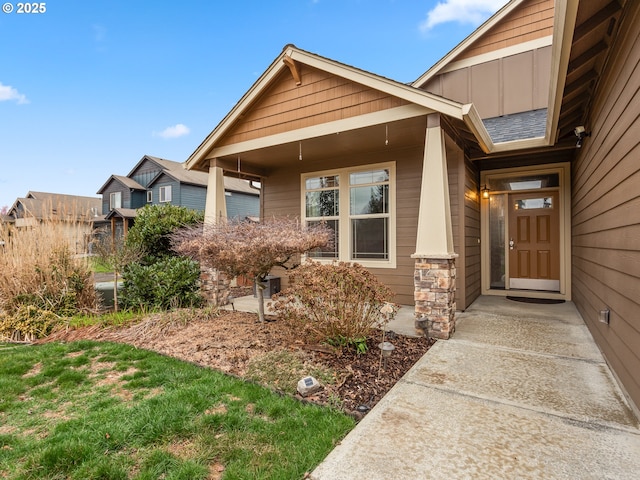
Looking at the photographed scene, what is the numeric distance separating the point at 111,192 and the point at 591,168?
28190mm

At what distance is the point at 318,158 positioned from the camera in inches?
261

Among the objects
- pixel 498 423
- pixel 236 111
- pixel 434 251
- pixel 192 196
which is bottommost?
pixel 498 423

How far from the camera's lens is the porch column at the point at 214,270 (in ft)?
19.0

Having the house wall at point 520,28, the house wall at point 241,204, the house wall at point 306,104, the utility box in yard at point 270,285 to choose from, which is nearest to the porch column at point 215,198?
the house wall at point 306,104

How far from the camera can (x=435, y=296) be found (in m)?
4.00

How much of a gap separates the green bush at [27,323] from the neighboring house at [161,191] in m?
16.4

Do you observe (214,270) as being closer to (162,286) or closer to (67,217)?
(162,286)

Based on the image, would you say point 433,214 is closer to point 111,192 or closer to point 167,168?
point 167,168

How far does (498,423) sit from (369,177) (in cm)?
472

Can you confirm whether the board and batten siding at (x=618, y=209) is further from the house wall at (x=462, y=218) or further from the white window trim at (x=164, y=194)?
the white window trim at (x=164, y=194)

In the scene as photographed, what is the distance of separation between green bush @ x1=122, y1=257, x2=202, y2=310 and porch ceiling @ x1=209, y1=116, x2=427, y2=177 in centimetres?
216

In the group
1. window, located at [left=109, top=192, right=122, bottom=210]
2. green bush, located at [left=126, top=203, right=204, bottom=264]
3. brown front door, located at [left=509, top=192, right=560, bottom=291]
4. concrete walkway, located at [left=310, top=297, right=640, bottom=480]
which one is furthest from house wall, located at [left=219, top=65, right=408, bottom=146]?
window, located at [left=109, top=192, right=122, bottom=210]

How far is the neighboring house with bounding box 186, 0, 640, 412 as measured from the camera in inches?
107

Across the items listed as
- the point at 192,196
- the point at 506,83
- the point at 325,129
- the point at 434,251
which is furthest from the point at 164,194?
the point at 434,251
